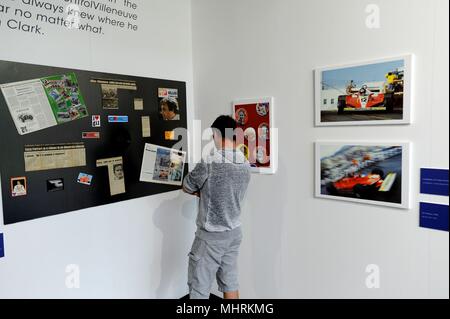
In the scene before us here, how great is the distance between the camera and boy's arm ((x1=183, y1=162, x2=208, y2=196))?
6.45ft

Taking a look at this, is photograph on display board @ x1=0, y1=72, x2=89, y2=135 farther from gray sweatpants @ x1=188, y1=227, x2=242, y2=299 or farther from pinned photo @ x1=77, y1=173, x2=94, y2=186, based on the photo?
gray sweatpants @ x1=188, y1=227, x2=242, y2=299

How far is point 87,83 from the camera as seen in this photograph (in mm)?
2057

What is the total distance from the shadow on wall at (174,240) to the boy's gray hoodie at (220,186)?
0.69 meters

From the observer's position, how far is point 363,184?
188cm

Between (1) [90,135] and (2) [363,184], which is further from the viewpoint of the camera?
(1) [90,135]

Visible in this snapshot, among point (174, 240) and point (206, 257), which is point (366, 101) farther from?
point (174, 240)

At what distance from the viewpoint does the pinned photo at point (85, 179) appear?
204 centimetres

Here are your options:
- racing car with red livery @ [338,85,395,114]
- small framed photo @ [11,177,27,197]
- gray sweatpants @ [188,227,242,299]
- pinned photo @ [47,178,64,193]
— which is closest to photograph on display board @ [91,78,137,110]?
pinned photo @ [47,178,64,193]

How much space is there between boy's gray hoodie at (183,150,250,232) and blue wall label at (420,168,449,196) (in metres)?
1.01

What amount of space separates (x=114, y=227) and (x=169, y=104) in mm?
1094

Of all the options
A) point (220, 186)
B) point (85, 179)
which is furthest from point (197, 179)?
point (85, 179)

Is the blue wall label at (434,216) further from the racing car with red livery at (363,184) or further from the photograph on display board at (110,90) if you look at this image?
the photograph on display board at (110,90)

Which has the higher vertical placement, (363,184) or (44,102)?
(44,102)
